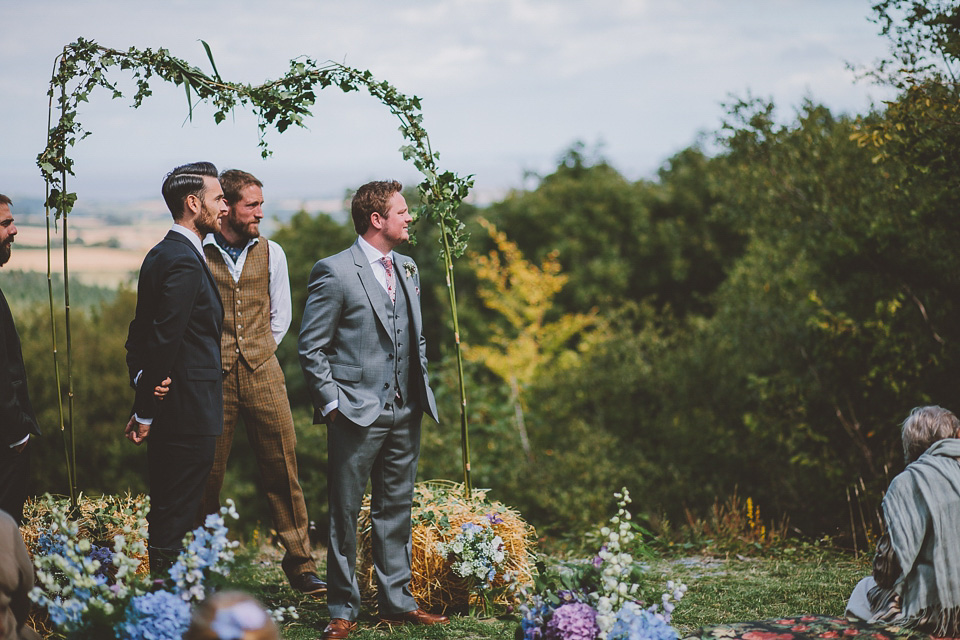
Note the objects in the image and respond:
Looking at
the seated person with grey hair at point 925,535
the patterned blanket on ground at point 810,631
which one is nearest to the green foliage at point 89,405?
the patterned blanket on ground at point 810,631

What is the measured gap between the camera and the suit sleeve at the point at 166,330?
3.85 meters

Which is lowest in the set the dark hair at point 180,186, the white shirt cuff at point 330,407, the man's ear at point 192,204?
the white shirt cuff at point 330,407

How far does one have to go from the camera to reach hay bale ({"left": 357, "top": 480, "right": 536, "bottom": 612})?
4750mm

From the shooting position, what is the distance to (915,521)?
3809mm

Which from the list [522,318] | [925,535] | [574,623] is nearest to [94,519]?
[574,623]

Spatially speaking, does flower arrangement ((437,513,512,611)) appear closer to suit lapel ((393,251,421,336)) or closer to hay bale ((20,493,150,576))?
suit lapel ((393,251,421,336))

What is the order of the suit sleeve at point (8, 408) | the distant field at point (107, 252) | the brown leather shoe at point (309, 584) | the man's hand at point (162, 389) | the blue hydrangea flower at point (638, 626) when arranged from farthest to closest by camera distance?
the distant field at point (107, 252) < the brown leather shoe at point (309, 584) < the suit sleeve at point (8, 408) < the man's hand at point (162, 389) < the blue hydrangea flower at point (638, 626)

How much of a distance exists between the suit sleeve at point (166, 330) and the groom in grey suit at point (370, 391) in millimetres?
621

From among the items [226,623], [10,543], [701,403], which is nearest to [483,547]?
[10,543]

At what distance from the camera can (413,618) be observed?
14.7 feet

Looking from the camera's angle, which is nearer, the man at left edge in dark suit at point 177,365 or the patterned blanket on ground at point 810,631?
the patterned blanket on ground at point 810,631

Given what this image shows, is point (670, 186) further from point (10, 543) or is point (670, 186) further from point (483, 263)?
point (10, 543)

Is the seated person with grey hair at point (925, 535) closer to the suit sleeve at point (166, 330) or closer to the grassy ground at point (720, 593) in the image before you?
the grassy ground at point (720, 593)

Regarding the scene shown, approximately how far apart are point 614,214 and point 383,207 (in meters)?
18.7
